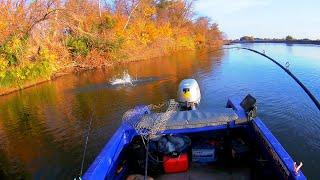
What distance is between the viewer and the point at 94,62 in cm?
3659

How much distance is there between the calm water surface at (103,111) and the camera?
10.5 metres

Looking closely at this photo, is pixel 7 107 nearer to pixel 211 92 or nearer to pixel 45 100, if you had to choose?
pixel 45 100

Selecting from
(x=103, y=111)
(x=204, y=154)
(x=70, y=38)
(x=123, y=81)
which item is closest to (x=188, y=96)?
(x=204, y=154)

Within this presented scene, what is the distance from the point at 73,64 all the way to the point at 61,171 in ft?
85.3

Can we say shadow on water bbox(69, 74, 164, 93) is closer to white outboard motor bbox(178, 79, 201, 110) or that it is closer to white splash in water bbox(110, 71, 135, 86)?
white splash in water bbox(110, 71, 135, 86)

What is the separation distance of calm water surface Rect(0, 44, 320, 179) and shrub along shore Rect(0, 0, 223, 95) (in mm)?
2270

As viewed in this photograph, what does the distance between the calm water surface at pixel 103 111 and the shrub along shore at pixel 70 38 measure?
2.27m

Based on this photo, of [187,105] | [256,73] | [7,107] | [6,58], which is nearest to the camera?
[187,105]

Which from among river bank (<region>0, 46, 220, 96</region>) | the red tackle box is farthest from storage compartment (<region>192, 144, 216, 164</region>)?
river bank (<region>0, 46, 220, 96</region>)

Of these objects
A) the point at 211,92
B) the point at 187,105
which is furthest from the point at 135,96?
the point at 187,105

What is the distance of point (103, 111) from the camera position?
16203mm

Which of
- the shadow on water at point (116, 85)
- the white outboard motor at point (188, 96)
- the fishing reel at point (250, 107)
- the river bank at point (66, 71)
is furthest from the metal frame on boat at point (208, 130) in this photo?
the river bank at point (66, 71)

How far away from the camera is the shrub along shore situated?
2659 centimetres

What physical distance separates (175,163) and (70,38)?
31348 millimetres
